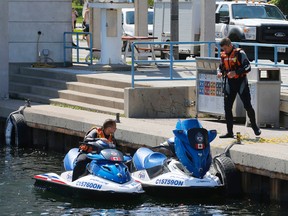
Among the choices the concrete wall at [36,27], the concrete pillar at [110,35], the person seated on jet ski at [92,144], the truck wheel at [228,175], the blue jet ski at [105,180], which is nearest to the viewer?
the blue jet ski at [105,180]

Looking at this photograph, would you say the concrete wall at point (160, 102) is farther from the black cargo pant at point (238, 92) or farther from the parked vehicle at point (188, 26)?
the parked vehicle at point (188, 26)

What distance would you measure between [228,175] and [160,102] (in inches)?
210

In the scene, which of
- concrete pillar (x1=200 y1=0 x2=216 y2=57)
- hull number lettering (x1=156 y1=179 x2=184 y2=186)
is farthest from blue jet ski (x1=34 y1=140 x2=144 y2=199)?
concrete pillar (x1=200 y1=0 x2=216 y2=57)

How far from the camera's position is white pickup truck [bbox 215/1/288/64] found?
1225 inches

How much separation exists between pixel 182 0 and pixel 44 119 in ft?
46.9

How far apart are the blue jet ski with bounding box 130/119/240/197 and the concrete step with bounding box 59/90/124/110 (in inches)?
216

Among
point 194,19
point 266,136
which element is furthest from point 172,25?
point 266,136

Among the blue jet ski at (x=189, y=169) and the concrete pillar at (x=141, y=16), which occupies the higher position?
the concrete pillar at (x=141, y=16)

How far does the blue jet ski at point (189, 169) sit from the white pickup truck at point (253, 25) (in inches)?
522

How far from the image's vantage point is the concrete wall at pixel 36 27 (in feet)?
94.3

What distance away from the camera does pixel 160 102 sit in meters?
21.7

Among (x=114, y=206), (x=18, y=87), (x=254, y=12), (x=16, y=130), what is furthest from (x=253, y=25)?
(x=114, y=206)

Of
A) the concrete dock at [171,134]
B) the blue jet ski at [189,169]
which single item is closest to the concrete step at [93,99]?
the concrete dock at [171,134]

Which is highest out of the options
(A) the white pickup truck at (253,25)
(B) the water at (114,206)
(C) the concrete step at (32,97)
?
(A) the white pickup truck at (253,25)
